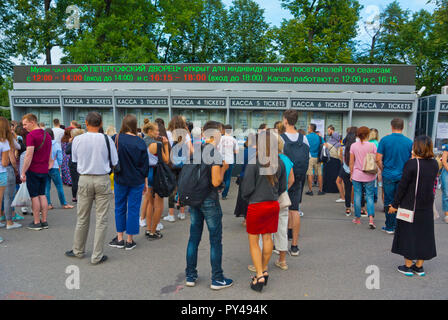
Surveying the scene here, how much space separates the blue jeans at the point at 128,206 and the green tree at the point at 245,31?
26927 millimetres

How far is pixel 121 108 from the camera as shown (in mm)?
12633

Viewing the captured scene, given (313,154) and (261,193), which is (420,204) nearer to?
(261,193)

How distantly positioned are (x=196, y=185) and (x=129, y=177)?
1.71 metres

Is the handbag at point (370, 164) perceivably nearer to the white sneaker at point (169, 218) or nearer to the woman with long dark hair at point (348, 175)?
the woman with long dark hair at point (348, 175)

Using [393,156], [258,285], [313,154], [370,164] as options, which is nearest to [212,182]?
[258,285]

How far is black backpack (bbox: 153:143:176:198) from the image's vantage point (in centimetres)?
557

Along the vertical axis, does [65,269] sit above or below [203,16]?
below

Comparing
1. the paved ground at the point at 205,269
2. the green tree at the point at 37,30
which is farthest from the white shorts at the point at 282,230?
the green tree at the point at 37,30

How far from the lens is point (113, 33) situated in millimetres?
19875

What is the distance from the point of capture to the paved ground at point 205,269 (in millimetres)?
Result: 3799

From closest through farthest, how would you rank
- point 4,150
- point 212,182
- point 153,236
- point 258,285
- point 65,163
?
point 212,182
point 258,285
point 4,150
point 153,236
point 65,163

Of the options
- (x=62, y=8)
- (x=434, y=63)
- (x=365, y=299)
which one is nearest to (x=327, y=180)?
(x=365, y=299)

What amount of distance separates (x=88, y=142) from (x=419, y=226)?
430 cm
